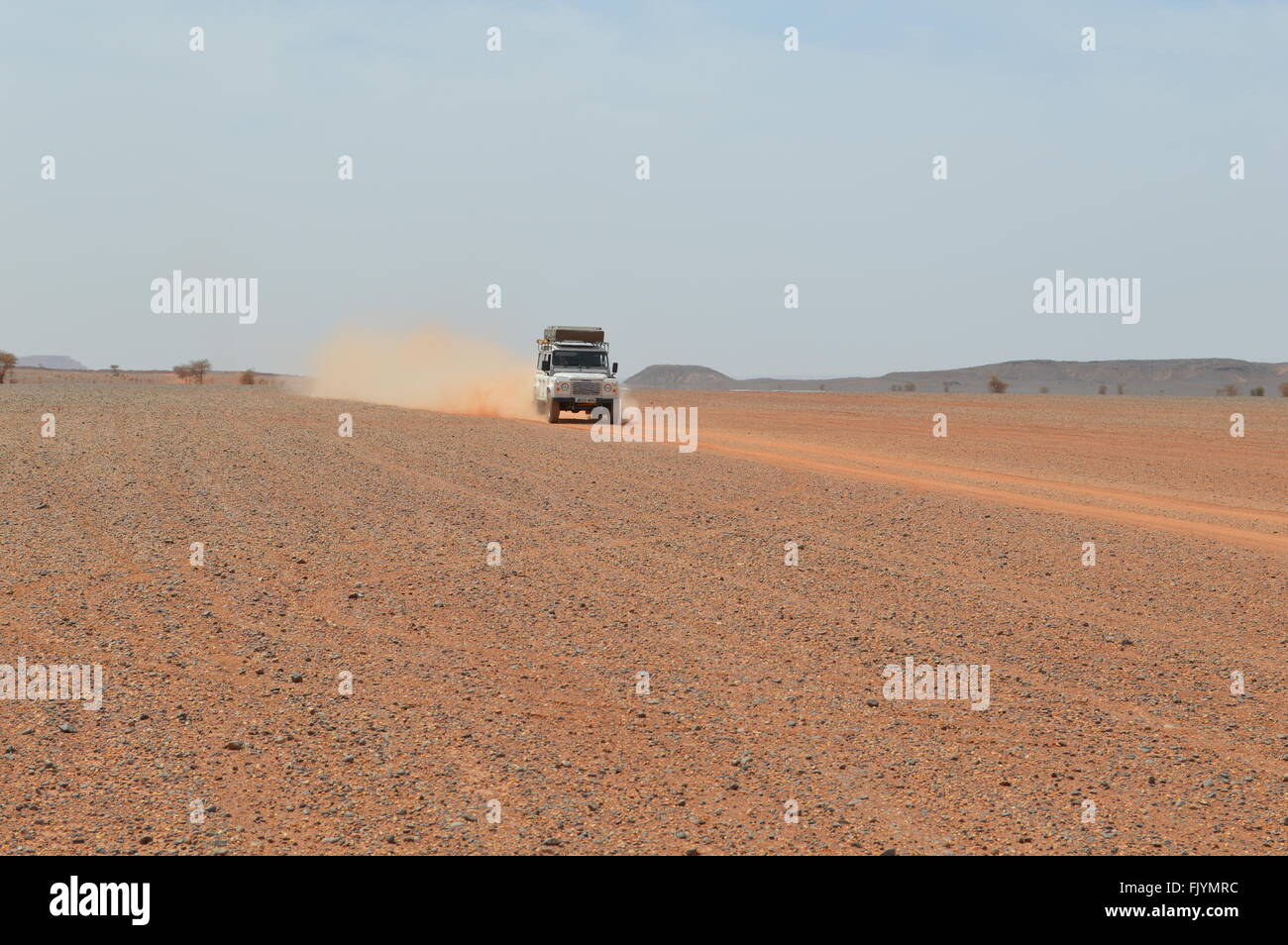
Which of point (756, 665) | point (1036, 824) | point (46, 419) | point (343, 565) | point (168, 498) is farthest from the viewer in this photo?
point (46, 419)

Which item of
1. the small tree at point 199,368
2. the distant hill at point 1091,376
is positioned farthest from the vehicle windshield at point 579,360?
the distant hill at point 1091,376

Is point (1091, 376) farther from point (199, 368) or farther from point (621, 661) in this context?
point (621, 661)

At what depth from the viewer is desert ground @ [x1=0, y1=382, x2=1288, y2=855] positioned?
6980mm

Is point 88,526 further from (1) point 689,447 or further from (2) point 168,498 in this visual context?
(1) point 689,447

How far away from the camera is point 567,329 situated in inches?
1483

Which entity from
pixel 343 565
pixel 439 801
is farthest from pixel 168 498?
pixel 439 801

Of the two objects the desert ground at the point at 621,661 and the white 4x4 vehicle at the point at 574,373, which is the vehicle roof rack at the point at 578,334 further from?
the desert ground at the point at 621,661

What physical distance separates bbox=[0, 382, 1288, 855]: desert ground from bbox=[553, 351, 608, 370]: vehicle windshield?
16.2 metres

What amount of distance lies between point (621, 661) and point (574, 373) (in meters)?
26.8

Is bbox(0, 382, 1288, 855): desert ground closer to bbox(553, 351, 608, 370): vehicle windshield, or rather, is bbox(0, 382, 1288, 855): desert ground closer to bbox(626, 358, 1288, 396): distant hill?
A: bbox(553, 351, 608, 370): vehicle windshield

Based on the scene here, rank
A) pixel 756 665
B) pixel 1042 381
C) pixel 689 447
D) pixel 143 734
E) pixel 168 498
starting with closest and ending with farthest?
1. pixel 143 734
2. pixel 756 665
3. pixel 168 498
4. pixel 689 447
5. pixel 1042 381

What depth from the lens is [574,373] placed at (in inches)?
1432

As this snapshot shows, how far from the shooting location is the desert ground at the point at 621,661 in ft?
22.9

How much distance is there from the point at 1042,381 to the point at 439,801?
595ft
